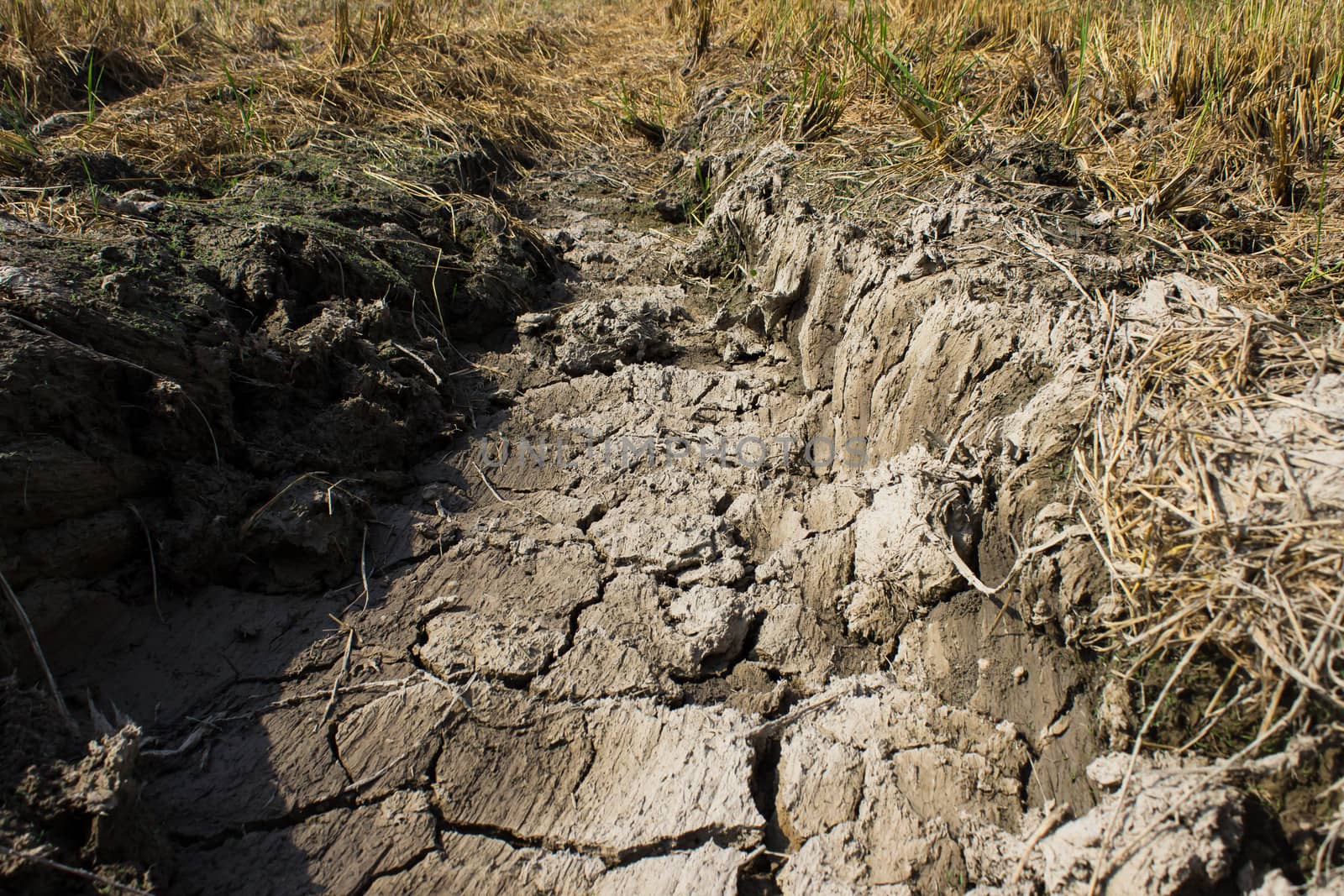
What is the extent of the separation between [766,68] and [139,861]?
12.1 feet

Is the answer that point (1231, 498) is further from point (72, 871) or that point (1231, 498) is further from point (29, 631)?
point (29, 631)

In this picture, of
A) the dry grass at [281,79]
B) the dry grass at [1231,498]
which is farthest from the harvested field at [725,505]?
the dry grass at [281,79]

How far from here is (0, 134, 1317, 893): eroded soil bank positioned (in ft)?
4.75

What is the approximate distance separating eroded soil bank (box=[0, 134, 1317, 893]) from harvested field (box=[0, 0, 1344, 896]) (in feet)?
0.03

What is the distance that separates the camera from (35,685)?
1508 millimetres

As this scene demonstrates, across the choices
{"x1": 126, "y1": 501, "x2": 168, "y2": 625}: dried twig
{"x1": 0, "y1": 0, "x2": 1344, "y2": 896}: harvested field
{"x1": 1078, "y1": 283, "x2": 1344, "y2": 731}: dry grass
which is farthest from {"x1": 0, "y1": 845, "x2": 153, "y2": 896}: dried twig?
{"x1": 1078, "y1": 283, "x2": 1344, "y2": 731}: dry grass

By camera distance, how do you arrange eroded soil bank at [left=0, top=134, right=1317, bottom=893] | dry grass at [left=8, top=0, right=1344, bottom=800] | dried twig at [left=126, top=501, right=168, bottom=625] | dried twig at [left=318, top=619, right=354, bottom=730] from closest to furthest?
dry grass at [left=8, top=0, right=1344, bottom=800] → eroded soil bank at [left=0, top=134, right=1317, bottom=893] → dried twig at [left=318, top=619, right=354, bottom=730] → dried twig at [left=126, top=501, right=168, bottom=625]

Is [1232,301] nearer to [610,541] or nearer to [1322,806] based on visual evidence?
[1322,806]

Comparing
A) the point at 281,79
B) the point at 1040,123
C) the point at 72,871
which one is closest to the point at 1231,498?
the point at 1040,123

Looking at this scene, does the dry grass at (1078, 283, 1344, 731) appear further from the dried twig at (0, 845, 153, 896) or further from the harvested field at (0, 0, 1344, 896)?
the dried twig at (0, 845, 153, 896)

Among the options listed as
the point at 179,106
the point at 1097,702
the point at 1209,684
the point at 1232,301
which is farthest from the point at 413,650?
the point at 179,106

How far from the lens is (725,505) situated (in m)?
2.18

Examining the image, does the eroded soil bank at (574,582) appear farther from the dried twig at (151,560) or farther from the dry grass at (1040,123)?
the dry grass at (1040,123)

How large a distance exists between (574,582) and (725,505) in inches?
19.1
